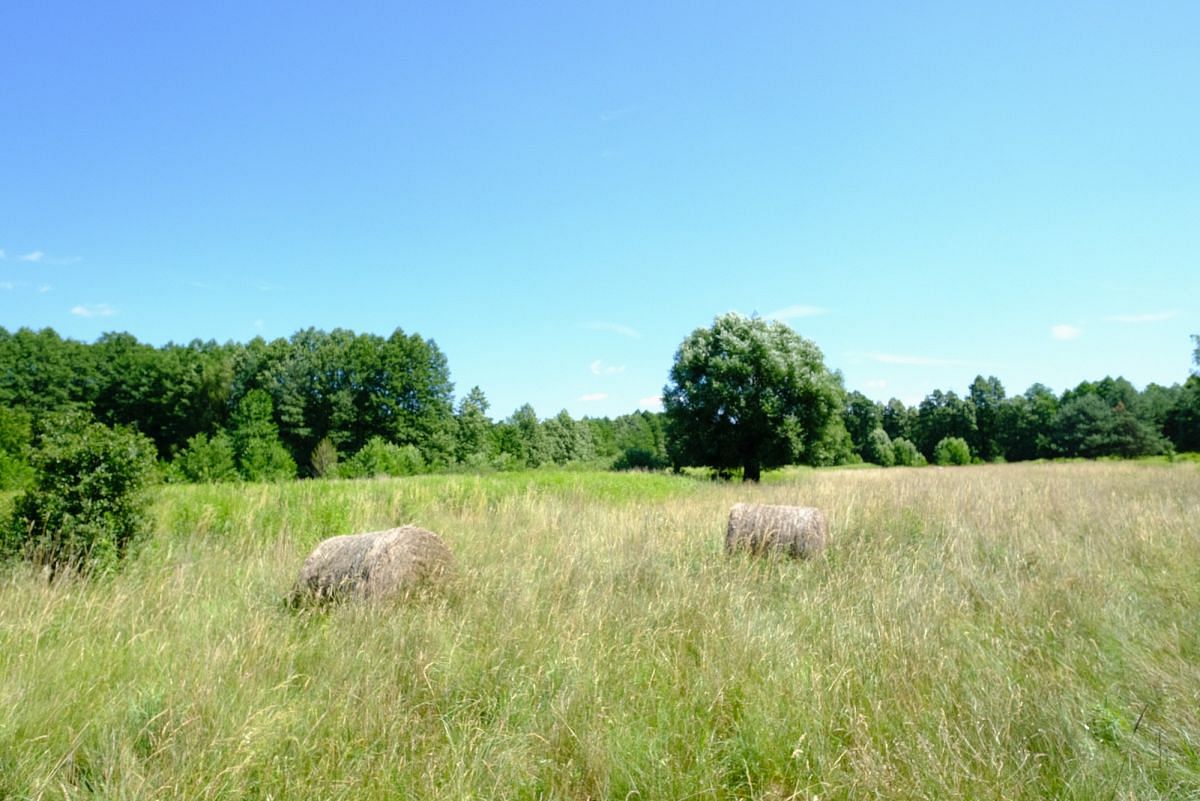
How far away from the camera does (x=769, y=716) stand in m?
2.70

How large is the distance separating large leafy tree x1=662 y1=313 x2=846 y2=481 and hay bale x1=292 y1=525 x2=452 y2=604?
733 inches

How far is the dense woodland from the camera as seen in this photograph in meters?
30.3

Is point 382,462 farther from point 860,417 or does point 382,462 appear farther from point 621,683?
point 860,417

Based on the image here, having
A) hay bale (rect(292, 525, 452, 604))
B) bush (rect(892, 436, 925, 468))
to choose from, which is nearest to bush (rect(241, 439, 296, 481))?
hay bale (rect(292, 525, 452, 604))

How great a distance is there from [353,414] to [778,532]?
107ft

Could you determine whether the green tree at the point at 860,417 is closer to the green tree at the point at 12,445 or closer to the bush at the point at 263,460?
the bush at the point at 263,460

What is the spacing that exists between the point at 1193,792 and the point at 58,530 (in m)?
8.26

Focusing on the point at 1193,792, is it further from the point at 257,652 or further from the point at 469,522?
the point at 469,522

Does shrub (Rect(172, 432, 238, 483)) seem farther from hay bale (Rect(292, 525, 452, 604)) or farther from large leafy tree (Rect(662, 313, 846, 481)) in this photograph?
hay bale (Rect(292, 525, 452, 604))

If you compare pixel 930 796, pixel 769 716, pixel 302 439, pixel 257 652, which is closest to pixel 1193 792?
pixel 930 796

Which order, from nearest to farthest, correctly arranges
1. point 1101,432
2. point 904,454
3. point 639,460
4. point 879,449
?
point 639,460 → point 1101,432 → point 904,454 → point 879,449

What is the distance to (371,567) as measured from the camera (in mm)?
4832

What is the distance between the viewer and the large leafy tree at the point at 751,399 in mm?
22750

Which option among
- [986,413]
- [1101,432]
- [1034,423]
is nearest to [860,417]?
[986,413]
